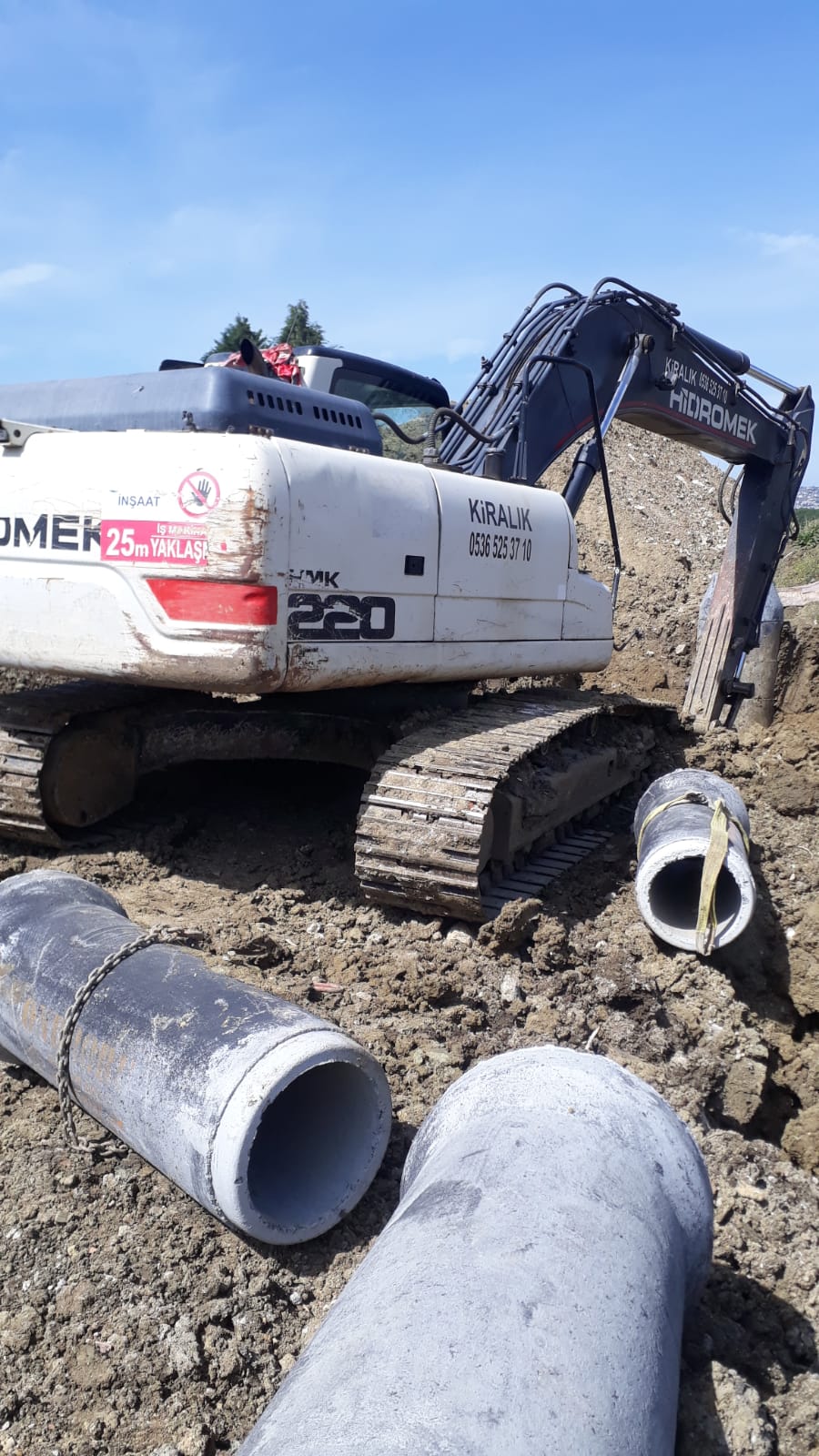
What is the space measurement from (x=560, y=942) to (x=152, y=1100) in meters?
1.93

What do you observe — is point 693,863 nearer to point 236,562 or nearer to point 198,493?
point 236,562

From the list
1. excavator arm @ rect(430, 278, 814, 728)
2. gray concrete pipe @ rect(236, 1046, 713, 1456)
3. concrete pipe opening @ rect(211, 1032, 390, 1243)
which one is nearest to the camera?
gray concrete pipe @ rect(236, 1046, 713, 1456)

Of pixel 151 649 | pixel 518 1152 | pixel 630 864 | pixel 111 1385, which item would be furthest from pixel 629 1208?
pixel 630 864

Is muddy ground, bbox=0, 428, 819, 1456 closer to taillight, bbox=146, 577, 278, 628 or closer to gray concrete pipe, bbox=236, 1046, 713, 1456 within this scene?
gray concrete pipe, bbox=236, 1046, 713, 1456

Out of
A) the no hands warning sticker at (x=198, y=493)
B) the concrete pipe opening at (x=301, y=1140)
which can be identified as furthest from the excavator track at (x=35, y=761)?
the concrete pipe opening at (x=301, y=1140)

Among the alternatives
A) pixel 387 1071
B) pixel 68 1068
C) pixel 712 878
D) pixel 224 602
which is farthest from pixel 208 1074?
pixel 712 878

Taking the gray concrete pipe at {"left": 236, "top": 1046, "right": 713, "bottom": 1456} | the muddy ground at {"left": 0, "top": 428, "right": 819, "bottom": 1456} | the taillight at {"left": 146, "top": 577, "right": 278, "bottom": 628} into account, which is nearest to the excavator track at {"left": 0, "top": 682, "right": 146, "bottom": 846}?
the muddy ground at {"left": 0, "top": 428, "right": 819, "bottom": 1456}

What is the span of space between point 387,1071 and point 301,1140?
0.54 m

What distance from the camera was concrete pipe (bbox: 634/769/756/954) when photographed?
13.5 feet

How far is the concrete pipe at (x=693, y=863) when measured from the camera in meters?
4.11

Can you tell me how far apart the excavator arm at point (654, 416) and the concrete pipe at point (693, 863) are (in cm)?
198

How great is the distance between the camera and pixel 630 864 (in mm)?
5277

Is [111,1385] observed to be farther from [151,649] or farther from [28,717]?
[28,717]

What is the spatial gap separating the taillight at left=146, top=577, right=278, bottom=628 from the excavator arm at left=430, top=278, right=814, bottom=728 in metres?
1.83
